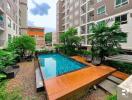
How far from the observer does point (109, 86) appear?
8.99m

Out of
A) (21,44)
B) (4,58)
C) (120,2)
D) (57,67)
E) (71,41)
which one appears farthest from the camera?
(71,41)

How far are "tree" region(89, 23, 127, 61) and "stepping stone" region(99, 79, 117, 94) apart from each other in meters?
5.15

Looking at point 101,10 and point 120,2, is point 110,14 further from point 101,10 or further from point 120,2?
A: point 101,10

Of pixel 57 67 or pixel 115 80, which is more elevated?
pixel 115 80

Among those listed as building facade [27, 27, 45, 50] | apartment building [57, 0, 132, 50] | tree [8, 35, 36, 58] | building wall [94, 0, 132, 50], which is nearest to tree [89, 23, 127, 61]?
building wall [94, 0, 132, 50]

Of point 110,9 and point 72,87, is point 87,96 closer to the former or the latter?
point 72,87

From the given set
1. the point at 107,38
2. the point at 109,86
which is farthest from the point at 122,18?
the point at 109,86

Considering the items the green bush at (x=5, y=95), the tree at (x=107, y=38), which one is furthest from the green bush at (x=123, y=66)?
the green bush at (x=5, y=95)

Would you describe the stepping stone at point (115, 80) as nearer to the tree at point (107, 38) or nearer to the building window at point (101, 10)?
the tree at point (107, 38)

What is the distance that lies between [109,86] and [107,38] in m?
6.99

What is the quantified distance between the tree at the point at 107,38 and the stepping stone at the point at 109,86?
515 cm

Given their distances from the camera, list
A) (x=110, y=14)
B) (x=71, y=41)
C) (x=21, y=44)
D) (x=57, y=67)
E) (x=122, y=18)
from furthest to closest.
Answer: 1. (x=71, y=41)
2. (x=110, y=14)
3. (x=21, y=44)
4. (x=122, y=18)
5. (x=57, y=67)

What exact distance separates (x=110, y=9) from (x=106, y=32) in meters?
8.64

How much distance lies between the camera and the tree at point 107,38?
14.3 metres
